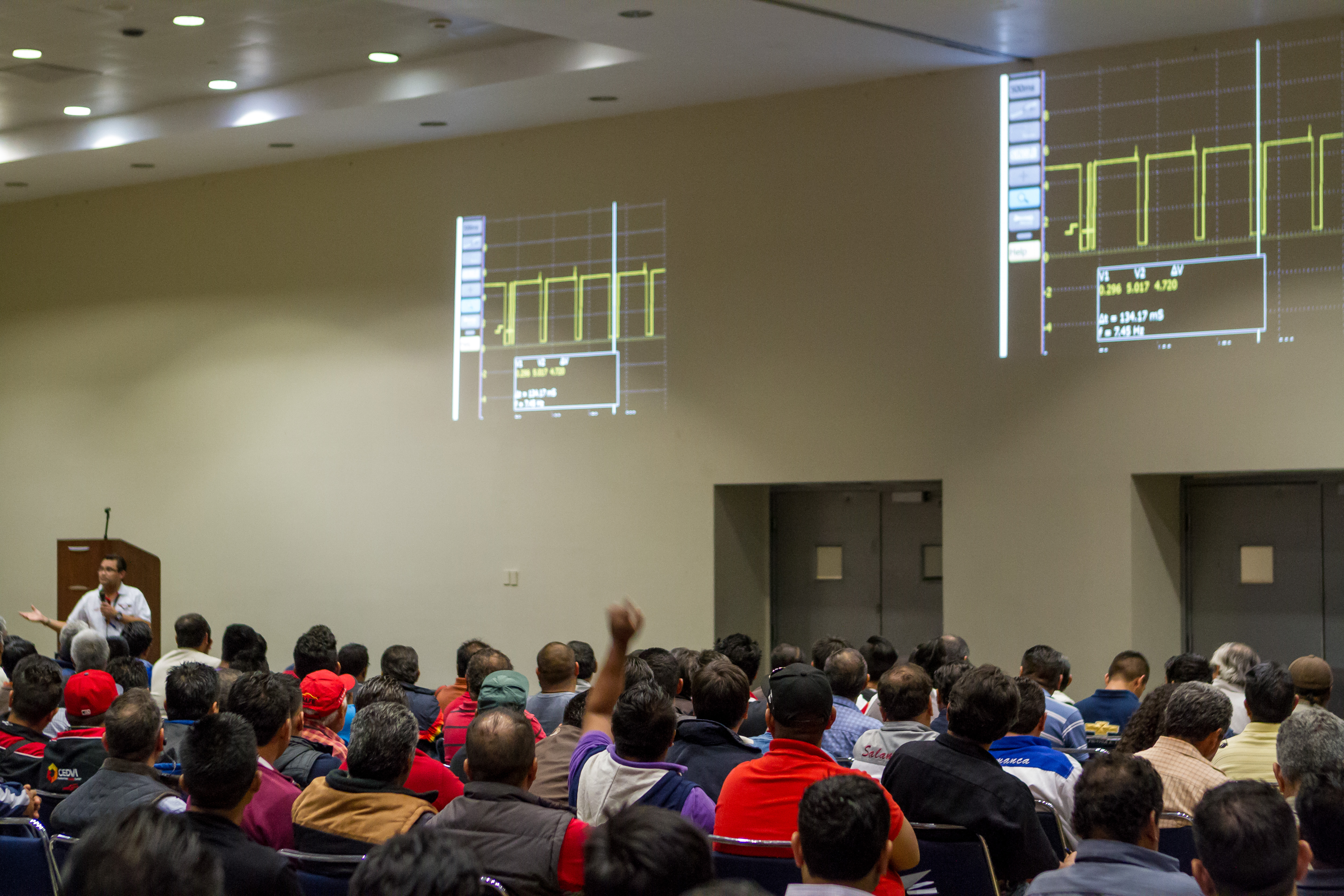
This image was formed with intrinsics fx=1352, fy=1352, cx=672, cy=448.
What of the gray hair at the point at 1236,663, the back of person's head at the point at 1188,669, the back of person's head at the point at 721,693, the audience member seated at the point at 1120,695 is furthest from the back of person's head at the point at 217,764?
the gray hair at the point at 1236,663

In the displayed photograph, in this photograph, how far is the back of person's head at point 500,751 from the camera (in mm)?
2986

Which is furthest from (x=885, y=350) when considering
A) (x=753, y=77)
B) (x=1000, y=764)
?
(x=1000, y=764)

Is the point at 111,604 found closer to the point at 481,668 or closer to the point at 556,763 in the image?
the point at 481,668

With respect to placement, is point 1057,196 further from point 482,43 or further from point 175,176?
point 175,176

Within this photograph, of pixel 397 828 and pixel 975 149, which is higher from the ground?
pixel 975 149

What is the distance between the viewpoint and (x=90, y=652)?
600 centimetres

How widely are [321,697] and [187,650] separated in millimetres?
2689

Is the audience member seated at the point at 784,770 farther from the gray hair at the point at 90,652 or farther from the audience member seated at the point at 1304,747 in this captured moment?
the gray hair at the point at 90,652

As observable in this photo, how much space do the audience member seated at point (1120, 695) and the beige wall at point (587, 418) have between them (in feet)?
5.34

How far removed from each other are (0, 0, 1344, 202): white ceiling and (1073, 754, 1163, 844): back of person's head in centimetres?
538

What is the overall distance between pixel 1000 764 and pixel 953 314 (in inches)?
195

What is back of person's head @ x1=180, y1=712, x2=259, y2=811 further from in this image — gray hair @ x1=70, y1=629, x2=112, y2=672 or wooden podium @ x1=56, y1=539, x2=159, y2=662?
wooden podium @ x1=56, y1=539, x2=159, y2=662

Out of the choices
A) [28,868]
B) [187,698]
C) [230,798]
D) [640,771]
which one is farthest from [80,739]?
[640,771]

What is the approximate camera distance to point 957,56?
8.05m
